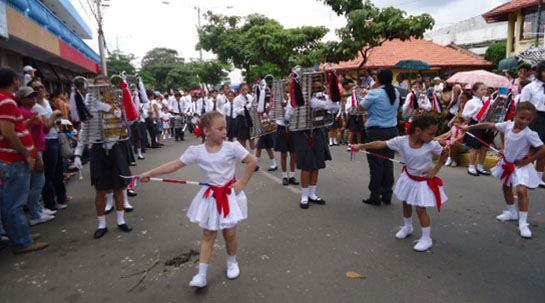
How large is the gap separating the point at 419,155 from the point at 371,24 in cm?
980

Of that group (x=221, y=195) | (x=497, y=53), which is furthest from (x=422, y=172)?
(x=497, y=53)

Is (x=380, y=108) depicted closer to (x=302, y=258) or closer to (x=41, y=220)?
(x=302, y=258)

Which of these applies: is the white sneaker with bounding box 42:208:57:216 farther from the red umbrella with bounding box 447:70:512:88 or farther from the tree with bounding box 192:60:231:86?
the tree with bounding box 192:60:231:86

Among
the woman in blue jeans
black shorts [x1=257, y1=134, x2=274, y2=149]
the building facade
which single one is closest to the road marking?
black shorts [x1=257, y1=134, x2=274, y2=149]

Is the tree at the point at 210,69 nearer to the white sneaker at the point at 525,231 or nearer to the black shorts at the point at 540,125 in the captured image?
the black shorts at the point at 540,125

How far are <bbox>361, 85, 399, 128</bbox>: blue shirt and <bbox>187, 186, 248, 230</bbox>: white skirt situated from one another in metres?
2.71

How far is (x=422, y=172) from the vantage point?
3734 millimetres

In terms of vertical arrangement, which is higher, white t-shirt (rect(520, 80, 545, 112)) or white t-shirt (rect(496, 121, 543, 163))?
white t-shirt (rect(520, 80, 545, 112))

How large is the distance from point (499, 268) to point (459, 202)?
2.03m

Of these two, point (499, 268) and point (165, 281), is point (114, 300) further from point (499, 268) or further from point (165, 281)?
point (499, 268)

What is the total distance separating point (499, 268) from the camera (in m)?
3.25

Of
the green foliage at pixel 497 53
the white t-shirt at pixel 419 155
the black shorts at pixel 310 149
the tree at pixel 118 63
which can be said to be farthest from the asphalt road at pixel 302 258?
the tree at pixel 118 63

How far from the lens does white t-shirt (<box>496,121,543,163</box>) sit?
3.99m

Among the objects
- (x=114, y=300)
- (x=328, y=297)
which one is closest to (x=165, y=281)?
(x=114, y=300)
